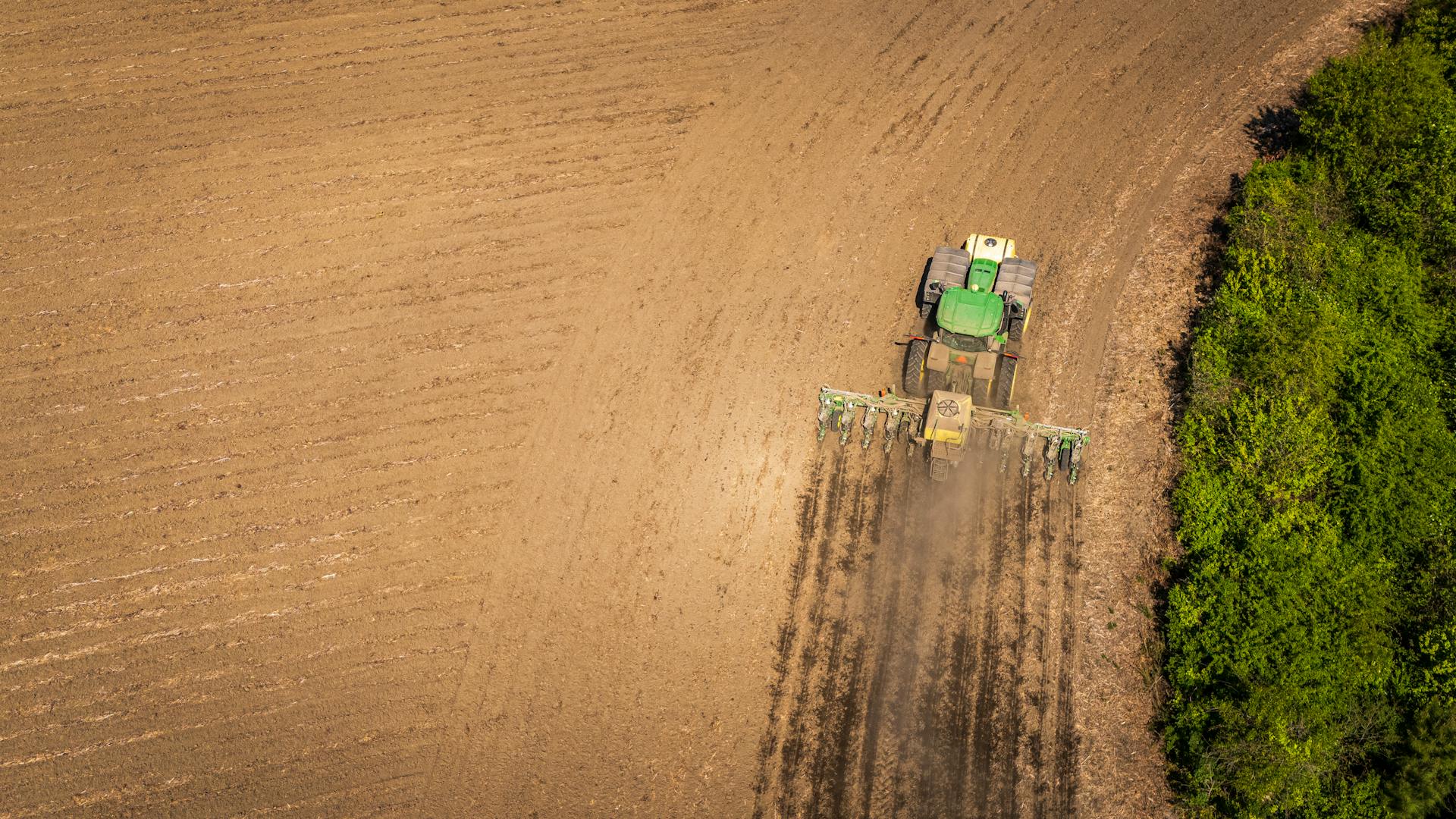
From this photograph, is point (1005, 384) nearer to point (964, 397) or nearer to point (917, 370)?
point (964, 397)

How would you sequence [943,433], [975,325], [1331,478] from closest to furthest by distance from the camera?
[943,433] < [1331,478] < [975,325]

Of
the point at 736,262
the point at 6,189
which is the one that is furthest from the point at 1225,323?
the point at 6,189

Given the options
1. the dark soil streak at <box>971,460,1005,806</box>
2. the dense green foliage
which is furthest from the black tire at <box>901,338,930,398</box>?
the dense green foliage

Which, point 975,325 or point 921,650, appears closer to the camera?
point 921,650

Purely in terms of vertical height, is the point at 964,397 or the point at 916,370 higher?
the point at 916,370

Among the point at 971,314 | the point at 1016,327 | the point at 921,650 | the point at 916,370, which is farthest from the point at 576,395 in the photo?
the point at 1016,327

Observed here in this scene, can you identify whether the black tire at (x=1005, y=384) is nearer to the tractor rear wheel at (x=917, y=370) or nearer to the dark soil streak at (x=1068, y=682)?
the tractor rear wheel at (x=917, y=370)

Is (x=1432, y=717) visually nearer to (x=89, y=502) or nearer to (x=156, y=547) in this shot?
(x=156, y=547)
